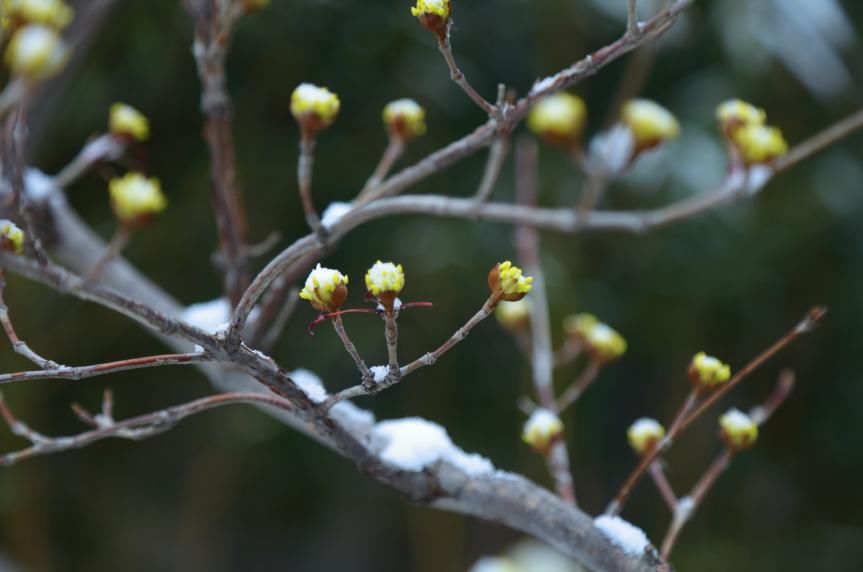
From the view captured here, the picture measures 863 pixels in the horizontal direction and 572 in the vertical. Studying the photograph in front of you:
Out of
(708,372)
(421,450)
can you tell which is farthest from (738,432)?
(421,450)

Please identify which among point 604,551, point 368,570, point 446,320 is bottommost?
point 604,551

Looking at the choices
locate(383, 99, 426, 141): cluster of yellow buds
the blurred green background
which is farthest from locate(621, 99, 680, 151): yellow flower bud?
the blurred green background

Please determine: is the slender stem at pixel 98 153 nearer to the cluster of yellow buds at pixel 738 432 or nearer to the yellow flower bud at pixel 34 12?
the yellow flower bud at pixel 34 12

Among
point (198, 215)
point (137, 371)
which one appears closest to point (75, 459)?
point (137, 371)

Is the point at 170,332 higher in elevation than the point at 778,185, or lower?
lower

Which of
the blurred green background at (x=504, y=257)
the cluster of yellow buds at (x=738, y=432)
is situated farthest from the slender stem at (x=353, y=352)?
the blurred green background at (x=504, y=257)

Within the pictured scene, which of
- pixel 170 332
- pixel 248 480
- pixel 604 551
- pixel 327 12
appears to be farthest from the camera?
pixel 248 480

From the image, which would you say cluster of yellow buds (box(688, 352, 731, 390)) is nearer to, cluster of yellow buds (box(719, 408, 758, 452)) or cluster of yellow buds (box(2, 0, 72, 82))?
cluster of yellow buds (box(719, 408, 758, 452))

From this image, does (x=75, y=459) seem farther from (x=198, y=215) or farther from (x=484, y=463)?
(x=484, y=463)
